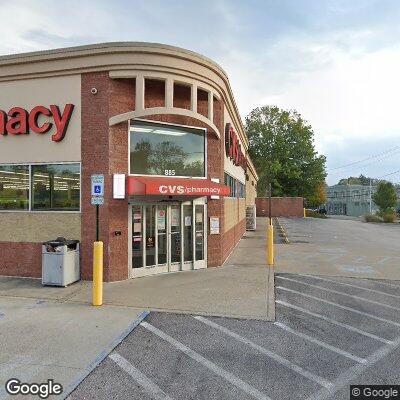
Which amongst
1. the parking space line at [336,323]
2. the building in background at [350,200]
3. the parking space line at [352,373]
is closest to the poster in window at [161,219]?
the parking space line at [336,323]

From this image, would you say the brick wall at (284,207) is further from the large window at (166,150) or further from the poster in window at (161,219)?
the poster in window at (161,219)

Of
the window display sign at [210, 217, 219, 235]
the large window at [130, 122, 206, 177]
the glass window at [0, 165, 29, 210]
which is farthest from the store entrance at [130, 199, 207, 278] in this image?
the glass window at [0, 165, 29, 210]

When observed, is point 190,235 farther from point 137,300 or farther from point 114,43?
point 114,43

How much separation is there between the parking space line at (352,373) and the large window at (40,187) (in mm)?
7802

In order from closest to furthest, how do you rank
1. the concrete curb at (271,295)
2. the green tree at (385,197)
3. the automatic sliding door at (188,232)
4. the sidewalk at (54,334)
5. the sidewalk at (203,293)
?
1. the sidewalk at (54,334)
2. the concrete curb at (271,295)
3. the sidewalk at (203,293)
4. the automatic sliding door at (188,232)
5. the green tree at (385,197)

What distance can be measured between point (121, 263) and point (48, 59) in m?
6.23

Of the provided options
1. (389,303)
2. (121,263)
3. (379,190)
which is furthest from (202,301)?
(379,190)

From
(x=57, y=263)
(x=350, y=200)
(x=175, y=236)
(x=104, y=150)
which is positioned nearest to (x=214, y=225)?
(x=175, y=236)

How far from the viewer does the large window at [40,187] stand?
9789 millimetres

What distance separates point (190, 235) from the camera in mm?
11031

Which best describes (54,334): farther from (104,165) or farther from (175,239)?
(175,239)

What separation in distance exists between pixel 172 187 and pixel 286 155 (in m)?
45.4

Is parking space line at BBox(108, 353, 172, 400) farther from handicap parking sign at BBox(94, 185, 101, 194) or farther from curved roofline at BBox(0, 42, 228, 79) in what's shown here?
curved roofline at BBox(0, 42, 228, 79)

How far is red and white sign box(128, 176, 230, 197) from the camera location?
9172mm
